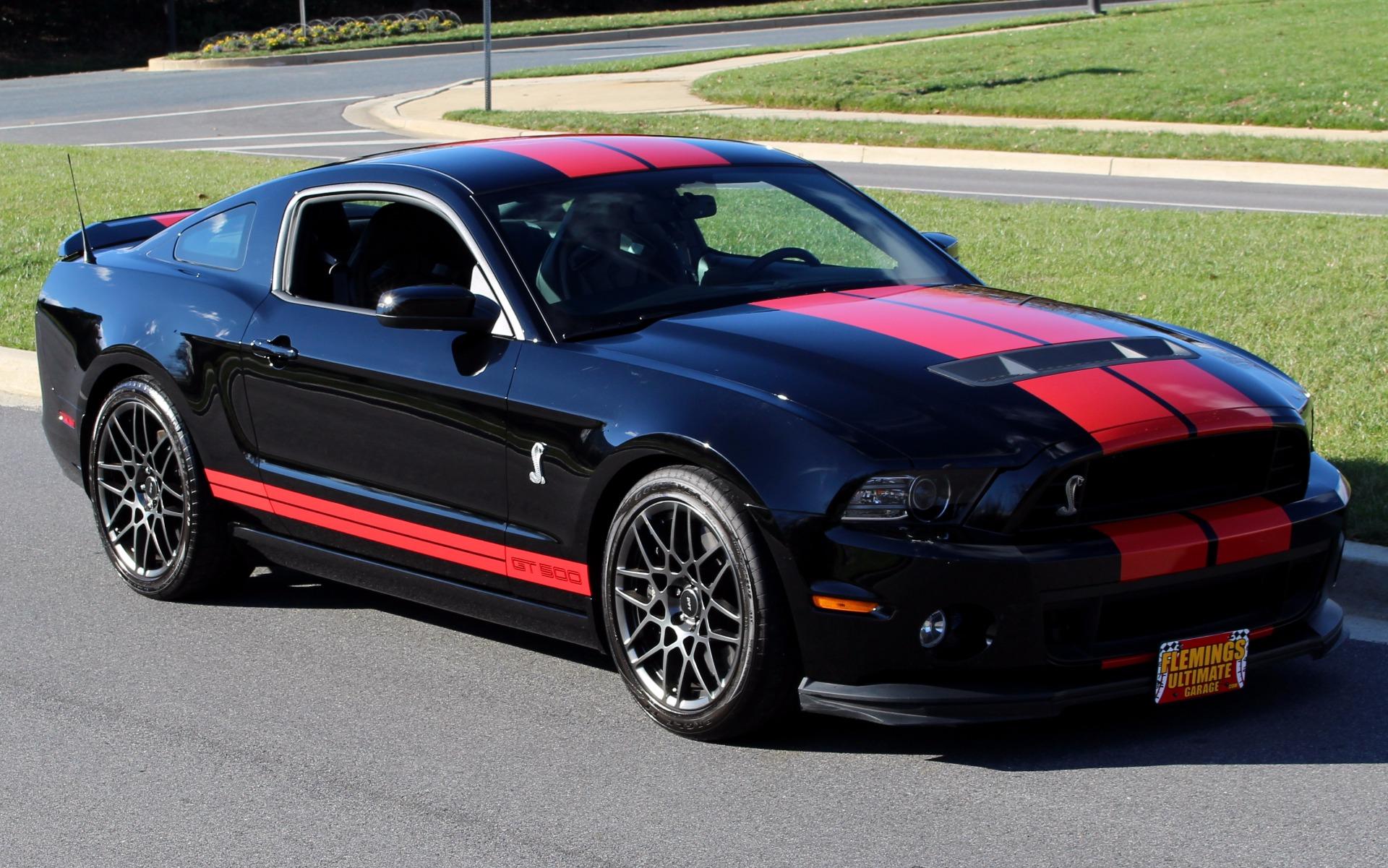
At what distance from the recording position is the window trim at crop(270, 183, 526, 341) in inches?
211

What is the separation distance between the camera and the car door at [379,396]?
5.35m

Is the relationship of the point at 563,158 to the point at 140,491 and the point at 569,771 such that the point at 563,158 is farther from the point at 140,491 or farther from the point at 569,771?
the point at 569,771

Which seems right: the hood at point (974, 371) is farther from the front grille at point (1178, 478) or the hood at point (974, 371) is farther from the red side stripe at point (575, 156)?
the red side stripe at point (575, 156)

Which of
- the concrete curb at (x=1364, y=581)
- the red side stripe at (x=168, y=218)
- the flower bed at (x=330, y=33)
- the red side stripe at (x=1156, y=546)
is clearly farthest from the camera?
the flower bed at (x=330, y=33)

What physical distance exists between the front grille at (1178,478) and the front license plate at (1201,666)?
349mm

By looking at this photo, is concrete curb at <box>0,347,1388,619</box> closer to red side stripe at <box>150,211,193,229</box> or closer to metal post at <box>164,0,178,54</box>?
red side stripe at <box>150,211,193,229</box>

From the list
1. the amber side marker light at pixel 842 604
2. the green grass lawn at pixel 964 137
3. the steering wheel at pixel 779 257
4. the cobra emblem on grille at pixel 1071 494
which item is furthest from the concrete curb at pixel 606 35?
the cobra emblem on grille at pixel 1071 494

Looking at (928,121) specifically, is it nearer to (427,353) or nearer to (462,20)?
(427,353)

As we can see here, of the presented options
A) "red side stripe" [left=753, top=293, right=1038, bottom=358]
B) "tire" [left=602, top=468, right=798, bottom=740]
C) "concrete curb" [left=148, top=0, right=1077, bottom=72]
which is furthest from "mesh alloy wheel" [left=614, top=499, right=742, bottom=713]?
"concrete curb" [left=148, top=0, right=1077, bottom=72]

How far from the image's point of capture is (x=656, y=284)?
552cm

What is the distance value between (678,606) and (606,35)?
40747mm

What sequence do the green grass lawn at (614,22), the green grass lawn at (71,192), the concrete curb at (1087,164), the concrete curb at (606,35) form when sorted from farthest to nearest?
the green grass lawn at (614,22), the concrete curb at (606,35), the concrete curb at (1087,164), the green grass lawn at (71,192)

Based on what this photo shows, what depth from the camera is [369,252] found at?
6055mm

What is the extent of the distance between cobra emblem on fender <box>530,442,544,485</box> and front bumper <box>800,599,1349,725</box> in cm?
105
